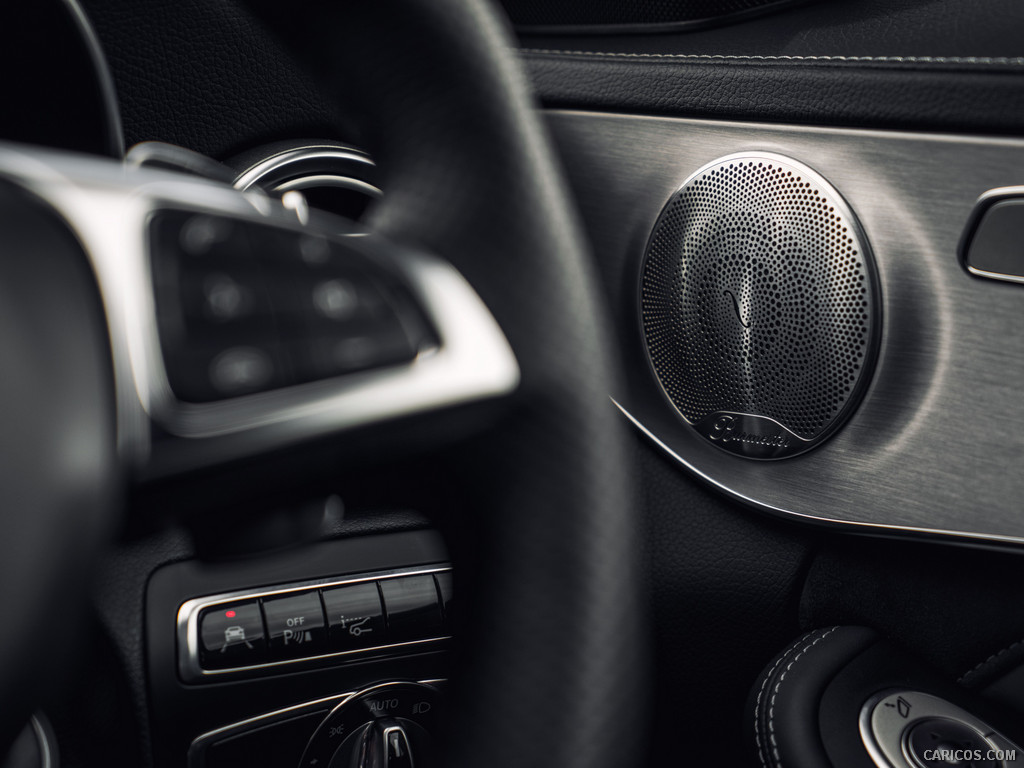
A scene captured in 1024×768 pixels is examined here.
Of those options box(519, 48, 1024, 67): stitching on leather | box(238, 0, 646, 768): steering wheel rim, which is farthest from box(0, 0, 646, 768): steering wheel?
box(519, 48, 1024, 67): stitching on leather

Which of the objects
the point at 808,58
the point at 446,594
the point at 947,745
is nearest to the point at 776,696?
the point at 947,745

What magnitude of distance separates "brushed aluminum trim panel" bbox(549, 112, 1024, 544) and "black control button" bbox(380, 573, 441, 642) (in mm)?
301

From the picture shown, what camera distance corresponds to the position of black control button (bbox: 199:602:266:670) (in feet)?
2.19

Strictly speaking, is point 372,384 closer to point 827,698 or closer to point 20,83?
point 20,83

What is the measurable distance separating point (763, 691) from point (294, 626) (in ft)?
1.27

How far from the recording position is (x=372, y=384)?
1.21 ft

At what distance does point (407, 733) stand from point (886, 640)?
0.41 meters

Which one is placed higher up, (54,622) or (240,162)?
(240,162)

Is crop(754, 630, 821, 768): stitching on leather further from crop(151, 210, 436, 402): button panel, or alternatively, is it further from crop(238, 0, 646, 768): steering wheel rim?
crop(151, 210, 436, 402): button panel

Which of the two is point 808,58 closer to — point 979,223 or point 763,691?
point 979,223

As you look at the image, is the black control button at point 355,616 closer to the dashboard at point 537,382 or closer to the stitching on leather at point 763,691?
the dashboard at point 537,382

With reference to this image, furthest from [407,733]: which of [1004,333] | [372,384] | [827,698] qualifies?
[1004,333]

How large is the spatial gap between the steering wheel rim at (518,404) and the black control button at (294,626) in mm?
292

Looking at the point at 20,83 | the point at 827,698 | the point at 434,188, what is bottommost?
the point at 827,698
